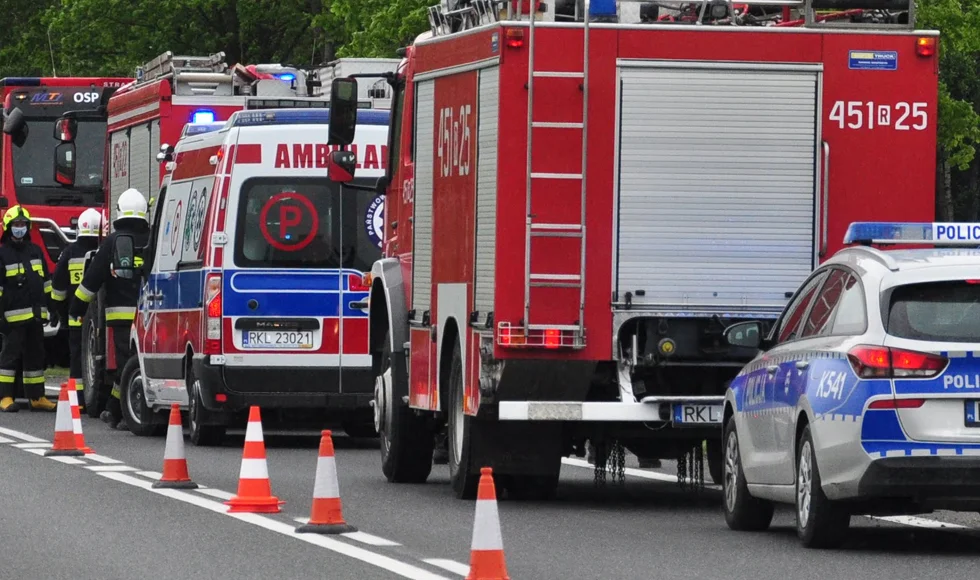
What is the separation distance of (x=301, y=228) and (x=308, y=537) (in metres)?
7.60

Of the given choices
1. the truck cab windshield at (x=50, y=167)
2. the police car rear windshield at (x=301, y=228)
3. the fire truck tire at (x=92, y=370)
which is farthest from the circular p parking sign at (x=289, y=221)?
the truck cab windshield at (x=50, y=167)

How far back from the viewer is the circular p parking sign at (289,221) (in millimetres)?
19734

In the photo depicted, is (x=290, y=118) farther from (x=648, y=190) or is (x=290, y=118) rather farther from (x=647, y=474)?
(x=648, y=190)

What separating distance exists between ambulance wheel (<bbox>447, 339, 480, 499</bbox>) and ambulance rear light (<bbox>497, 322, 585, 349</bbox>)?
2.56ft

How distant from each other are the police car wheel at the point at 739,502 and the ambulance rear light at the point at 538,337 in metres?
1.16

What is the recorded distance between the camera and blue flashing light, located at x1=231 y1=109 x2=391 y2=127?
778 inches

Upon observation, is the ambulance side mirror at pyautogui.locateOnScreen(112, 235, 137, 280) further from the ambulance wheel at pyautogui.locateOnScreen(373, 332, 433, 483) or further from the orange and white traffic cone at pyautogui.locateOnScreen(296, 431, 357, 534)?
the orange and white traffic cone at pyautogui.locateOnScreen(296, 431, 357, 534)

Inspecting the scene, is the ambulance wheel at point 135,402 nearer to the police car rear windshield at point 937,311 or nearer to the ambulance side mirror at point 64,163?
the ambulance side mirror at point 64,163

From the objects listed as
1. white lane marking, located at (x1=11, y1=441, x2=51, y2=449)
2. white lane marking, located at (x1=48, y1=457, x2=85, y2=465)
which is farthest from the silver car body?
white lane marking, located at (x1=11, y1=441, x2=51, y2=449)

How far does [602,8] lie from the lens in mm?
14188

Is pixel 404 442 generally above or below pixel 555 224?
below

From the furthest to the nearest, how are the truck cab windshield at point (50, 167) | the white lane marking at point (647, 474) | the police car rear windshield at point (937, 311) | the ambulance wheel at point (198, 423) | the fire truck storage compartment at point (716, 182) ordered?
the truck cab windshield at point (50, 167) < the ambulance wheel at point (198, 423) < the white lane marking at point (647, 474) < the fire truck storage compartment at point (716, 182) < the police car rear windshield at point (937, 311)

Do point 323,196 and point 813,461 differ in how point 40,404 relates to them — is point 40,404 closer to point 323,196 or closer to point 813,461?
point 323,196

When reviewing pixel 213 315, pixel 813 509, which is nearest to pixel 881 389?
pixel 813 509
